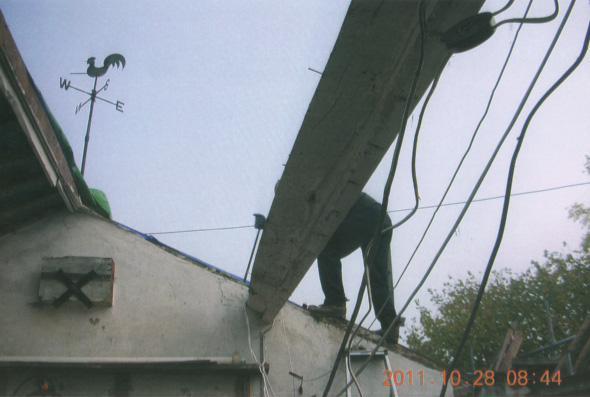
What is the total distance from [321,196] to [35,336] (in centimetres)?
226

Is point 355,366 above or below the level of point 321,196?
below

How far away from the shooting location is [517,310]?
17.5m

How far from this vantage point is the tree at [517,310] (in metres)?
16.0

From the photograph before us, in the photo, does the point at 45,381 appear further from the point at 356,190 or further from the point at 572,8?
the point at 572,8

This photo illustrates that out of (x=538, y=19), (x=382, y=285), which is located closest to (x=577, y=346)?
(x=382, y=285)

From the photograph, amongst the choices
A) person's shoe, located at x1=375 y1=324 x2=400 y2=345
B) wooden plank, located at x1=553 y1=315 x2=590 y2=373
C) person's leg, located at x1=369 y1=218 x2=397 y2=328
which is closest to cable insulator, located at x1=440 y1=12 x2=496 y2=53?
person's leg, located at x1=369 y1=218 x2=397 y2=328

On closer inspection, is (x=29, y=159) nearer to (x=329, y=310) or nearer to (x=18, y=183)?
(x=18, y=183)

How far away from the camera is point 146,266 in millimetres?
3428

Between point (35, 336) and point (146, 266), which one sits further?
point (146, 266)

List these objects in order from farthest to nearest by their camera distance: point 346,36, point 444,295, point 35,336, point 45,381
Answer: point 444,295 < point 35,336 < point 45,381 < point 346,36

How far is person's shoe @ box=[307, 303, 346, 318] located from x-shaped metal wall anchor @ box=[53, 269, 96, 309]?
1.62 metres

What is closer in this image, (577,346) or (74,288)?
(74,288)

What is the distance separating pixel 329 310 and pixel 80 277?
73.2 inches

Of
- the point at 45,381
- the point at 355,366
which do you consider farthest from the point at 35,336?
the point at 355,366
